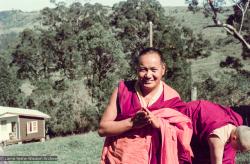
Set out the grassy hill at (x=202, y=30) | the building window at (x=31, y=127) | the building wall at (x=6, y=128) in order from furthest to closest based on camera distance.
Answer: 1. the grassy hill at (x=202, y=30)
2. the building window at (x=31, y=127)
3. the building wall at (x=6, y=128)

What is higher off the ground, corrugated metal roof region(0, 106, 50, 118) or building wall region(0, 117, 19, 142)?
corrugated metal roof region(0, 106, 50, 118)

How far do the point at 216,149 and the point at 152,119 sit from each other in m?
0.45

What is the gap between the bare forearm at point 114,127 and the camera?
10.1 feet

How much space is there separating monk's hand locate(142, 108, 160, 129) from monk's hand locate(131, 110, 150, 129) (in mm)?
17

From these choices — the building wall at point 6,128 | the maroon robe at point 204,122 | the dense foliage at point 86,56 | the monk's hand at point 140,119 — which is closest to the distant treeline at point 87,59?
the dense foliage at point 86,56

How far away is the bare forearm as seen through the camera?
10.1ft

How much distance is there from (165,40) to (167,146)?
3435 cm

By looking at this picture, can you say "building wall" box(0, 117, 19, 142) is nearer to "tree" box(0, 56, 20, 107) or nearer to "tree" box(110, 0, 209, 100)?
"tree" box(0, 56, 20, 107)

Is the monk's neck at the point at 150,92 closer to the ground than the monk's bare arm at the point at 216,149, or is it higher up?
higher up

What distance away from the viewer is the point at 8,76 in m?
43.3

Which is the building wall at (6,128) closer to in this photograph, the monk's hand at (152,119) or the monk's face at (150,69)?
the monk's face at (150,69)

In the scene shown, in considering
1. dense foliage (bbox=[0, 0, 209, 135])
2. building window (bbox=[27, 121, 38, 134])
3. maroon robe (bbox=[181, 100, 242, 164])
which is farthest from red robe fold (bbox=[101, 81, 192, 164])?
building window (bbox=[27, 121, 38, 134])

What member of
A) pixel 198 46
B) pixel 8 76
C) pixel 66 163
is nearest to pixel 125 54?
pixel 198 46

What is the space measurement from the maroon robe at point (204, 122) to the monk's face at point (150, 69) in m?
0.27
